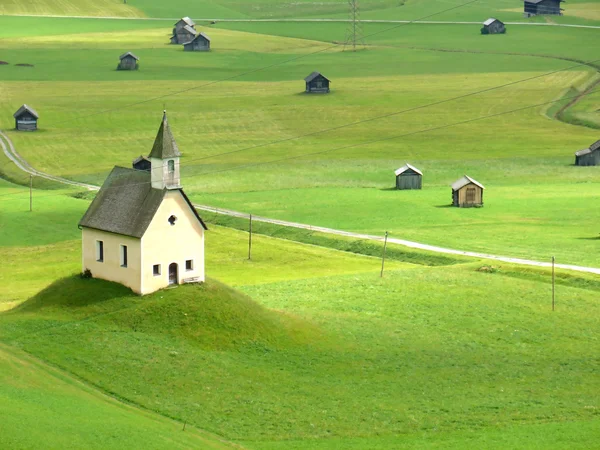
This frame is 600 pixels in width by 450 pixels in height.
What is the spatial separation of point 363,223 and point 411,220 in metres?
4.24

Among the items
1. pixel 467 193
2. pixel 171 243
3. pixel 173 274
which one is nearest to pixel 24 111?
pixel 467 193

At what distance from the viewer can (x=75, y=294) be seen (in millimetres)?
63062

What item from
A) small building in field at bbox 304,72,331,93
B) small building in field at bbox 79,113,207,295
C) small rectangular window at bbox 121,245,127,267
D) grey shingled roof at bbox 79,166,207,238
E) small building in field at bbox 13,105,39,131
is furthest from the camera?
small building in field at bbox 304,72,331,93

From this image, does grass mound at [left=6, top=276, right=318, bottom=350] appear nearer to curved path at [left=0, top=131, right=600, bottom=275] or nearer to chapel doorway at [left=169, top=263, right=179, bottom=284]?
chapel doorway at [left=169, top=263, right=179, bottom=284]

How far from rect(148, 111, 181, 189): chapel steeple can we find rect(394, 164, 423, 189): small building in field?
60917 mm

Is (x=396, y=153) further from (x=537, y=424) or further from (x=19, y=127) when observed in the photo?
(x=537, y=424)

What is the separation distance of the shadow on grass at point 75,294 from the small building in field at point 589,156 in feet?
278

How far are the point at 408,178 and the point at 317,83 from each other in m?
66.9

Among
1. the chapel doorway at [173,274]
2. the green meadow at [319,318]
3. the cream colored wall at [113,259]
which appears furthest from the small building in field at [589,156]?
the cream colored wall at [113,259]

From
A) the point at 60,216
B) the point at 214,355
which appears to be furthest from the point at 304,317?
the point at 60,216

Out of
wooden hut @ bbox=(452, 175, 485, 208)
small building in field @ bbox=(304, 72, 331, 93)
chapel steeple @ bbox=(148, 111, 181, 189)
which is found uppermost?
small building in field @ bbox=(304, 72, 331, 93)

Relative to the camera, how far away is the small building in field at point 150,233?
203 feet

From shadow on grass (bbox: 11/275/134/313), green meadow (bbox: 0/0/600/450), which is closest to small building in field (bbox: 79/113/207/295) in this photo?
shadow on grass (bbox: 11/275/134/313)

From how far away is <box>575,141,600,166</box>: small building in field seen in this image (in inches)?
5379
